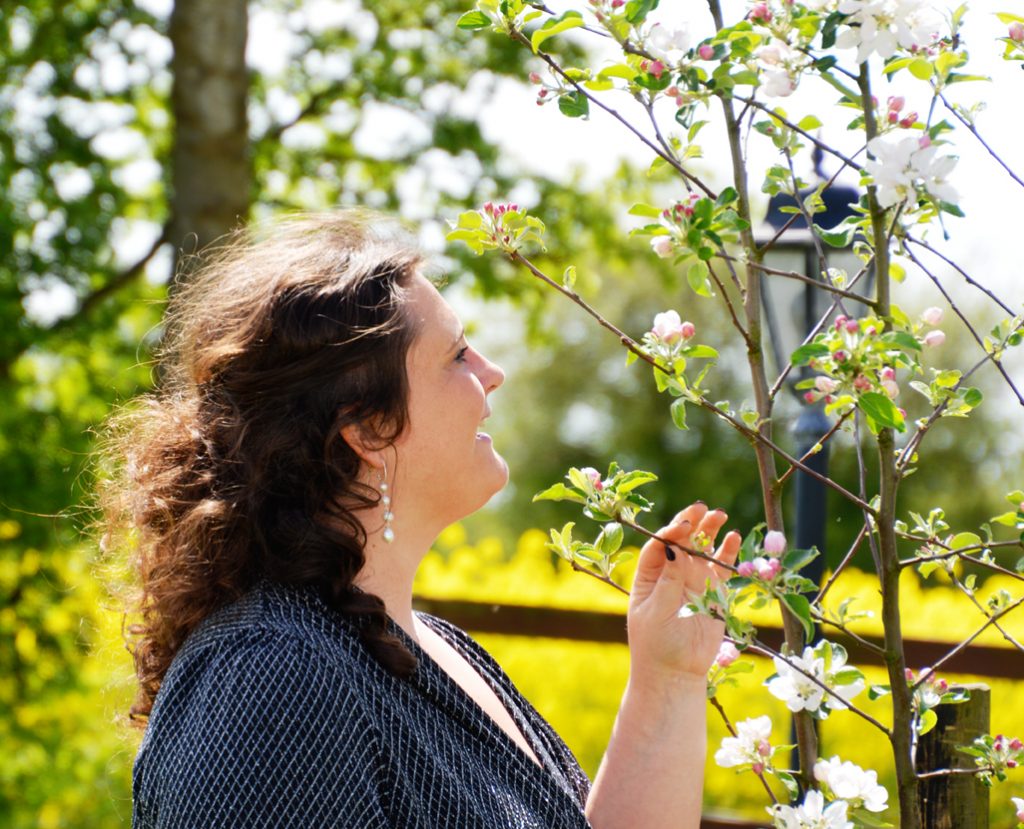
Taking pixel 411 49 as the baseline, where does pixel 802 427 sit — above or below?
below

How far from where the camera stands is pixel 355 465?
1619mm

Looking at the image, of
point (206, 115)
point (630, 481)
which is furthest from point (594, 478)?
point (206, 115)

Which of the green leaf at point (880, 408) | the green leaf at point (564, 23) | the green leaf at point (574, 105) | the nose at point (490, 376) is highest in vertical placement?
the green leaf at point (564, 23)

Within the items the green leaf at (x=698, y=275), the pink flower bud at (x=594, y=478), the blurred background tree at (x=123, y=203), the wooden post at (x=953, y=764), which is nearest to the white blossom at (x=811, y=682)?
the pink flower bud at (x=594, y=478)

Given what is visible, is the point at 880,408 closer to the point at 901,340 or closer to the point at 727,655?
the point at 901,340

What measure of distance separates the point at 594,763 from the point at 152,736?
3.76m

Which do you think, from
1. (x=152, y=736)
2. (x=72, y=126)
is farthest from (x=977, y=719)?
(x=72, y=126)

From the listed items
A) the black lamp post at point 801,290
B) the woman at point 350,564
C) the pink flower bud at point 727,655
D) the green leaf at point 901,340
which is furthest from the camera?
the black lamp post at point 801,290

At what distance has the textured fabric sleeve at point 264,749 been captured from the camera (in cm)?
130

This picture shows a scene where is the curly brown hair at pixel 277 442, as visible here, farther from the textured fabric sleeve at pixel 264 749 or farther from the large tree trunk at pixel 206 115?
the large tree trunk at pixel 206 115

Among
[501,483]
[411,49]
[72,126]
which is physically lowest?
[501,483]

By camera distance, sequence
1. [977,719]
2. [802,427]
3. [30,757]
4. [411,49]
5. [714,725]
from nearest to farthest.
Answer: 1. [977,719]
2. [802,427]
3. [714,725]
4. [30,757]
5. [411,49]

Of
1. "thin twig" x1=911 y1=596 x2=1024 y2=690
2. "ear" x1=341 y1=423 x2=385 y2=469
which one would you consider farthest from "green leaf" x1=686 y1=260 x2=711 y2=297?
"ear" x1=341 y1=423 x2=385 y2=469

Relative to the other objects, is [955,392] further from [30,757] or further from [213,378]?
[30,757]
